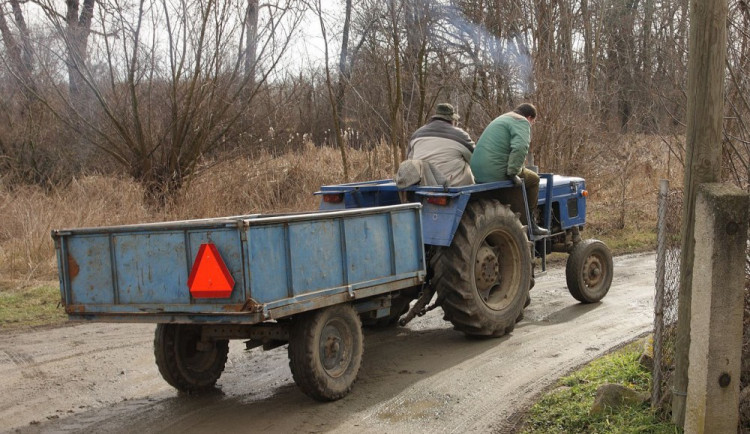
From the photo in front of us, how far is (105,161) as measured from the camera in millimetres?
16797

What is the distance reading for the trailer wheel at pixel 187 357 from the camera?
6168 mm

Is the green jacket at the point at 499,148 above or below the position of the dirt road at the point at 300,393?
above

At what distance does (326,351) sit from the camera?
5.95 meters

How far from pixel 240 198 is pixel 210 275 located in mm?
9831

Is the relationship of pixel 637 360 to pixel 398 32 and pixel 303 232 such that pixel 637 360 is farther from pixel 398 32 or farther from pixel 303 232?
pixel 398 32

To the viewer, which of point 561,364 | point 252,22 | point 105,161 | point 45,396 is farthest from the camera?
point 105,161

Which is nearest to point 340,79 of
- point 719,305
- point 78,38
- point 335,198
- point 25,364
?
point 78,38

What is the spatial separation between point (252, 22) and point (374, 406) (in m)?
11.0

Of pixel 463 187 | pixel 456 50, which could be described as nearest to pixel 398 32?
pixel 456 50

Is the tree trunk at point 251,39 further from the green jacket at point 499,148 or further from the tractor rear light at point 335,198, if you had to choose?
the green jacket at point 499,148

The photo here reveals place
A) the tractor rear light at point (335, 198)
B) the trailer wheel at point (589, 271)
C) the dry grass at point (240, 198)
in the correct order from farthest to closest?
the dry grass at point (240, 198), the trailer wheel at point (589, 271), the tractor rear light at point (335, 198)

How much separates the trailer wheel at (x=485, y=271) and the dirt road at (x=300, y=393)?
0.26m

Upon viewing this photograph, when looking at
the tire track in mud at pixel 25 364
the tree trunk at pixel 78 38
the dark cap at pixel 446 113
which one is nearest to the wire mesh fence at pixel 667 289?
the dark cap at pixel 446 113

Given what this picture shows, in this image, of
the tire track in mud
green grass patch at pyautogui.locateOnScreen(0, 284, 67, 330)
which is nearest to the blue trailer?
the tire track in mud
